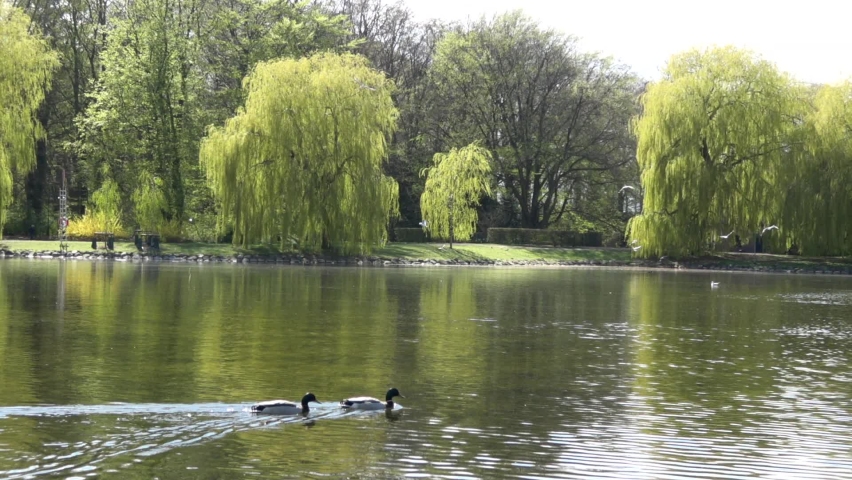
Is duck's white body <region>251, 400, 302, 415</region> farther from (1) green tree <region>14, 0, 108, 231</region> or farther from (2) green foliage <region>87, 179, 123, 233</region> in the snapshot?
(1) green tree <region>14, 0, 108, 231</region>

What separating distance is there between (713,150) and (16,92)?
126 feet

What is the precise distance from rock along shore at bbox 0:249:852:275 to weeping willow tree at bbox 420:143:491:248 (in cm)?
448

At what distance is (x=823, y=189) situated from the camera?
61.7 metres

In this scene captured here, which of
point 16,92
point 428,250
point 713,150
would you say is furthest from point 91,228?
point 713,150

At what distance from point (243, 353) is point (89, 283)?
64.4ft

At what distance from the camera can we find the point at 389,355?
22.4m

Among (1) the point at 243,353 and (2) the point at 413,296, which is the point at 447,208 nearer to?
(2) the point at 413,296

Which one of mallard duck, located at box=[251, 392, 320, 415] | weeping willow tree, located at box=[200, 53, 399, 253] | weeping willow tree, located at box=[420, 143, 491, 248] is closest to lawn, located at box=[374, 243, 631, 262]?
weeping willow tree, located at box=[420, 143, 491, 248]

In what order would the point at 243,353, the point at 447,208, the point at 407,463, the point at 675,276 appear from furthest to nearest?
the point at 447,208 < the point at 675,276 < the point at 243,353 < the point at 407,463

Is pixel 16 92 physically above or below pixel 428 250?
above

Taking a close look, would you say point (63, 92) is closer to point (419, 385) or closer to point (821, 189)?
point (821, 189)

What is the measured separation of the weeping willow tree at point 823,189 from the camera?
202ft

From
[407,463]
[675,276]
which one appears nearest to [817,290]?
[675,276]

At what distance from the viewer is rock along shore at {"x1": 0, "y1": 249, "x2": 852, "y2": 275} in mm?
56781
